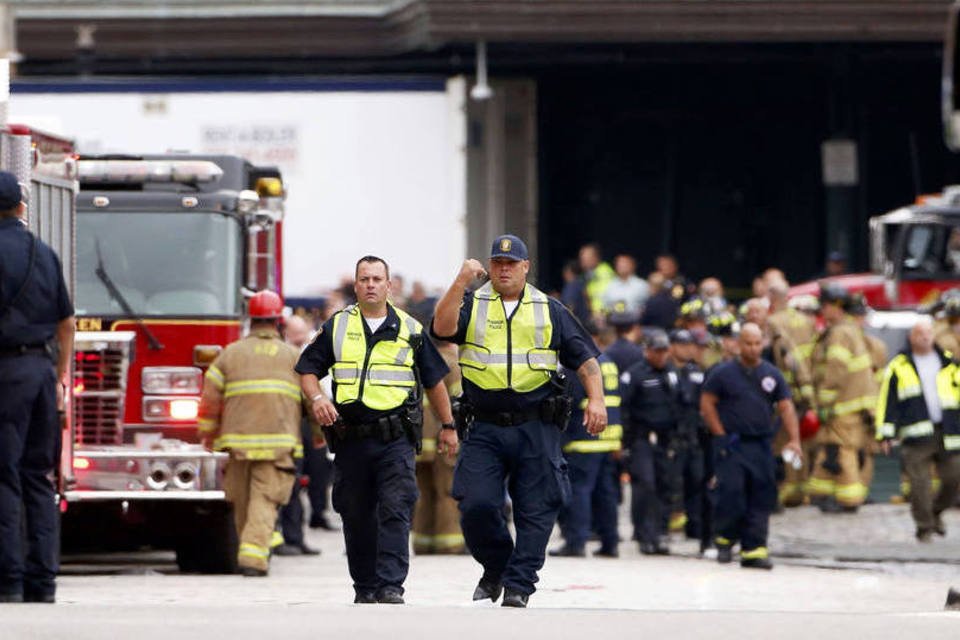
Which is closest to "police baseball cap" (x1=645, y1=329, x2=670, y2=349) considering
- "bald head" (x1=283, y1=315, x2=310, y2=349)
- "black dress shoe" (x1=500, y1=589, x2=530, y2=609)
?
"bald head" (x1=283, y1=315, x2=310, y2=349)

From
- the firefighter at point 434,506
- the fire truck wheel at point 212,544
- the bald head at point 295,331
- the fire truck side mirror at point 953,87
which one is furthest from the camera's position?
the bald head at point 295,331

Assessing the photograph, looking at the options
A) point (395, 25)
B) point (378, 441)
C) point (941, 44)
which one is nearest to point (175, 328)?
point (378, 441)

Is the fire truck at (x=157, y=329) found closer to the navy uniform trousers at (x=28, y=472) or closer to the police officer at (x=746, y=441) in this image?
the police officer at (x=746, y=441)

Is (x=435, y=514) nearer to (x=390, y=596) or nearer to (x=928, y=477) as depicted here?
(x=928, y=477)

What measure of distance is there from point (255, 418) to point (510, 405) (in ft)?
11.7

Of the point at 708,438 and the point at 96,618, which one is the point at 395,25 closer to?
the point at 708,438

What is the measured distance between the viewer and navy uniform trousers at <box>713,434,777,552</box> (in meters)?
17.0

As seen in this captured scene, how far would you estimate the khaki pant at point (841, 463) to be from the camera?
69.2ft

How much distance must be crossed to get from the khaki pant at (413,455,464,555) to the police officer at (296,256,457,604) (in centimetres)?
503

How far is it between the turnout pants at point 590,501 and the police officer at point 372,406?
5135 mm

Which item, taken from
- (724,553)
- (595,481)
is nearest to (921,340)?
(724,553)

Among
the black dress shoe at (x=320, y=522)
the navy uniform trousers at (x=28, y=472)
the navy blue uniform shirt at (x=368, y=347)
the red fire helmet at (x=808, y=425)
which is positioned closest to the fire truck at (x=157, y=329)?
the navy blue uniform shirt at (x=368, y=347)

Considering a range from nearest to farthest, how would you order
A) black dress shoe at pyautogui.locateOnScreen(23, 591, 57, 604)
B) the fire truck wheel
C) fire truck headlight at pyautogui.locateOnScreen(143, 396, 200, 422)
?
black dress shoe at pyautogui.locateOnScreen(23, 591, 57, 604)
fire truck headlight at pyautogui.locateOnScreen(143, 396, 200, 422)
the fire truck wheel

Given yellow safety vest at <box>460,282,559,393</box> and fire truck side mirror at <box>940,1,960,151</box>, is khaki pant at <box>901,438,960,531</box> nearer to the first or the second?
fire truck side mirror at <box>940,1,960,151</box>
